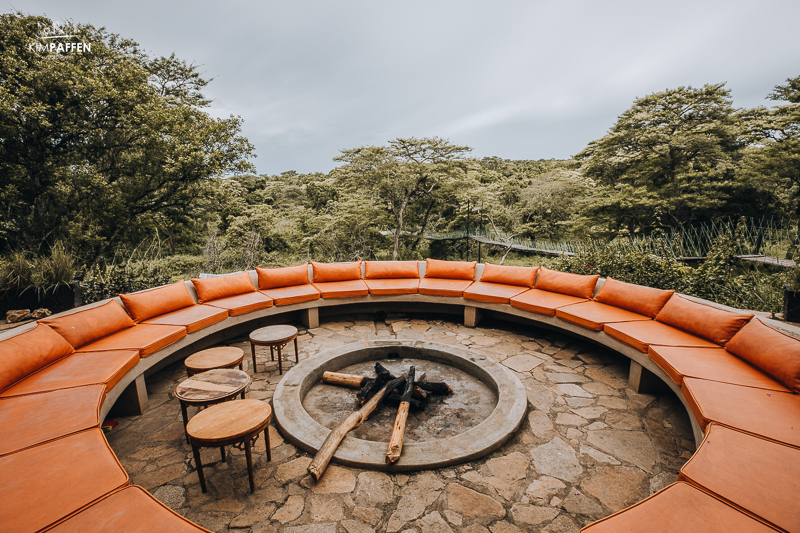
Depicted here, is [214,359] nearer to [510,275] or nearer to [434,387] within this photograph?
[434,387]

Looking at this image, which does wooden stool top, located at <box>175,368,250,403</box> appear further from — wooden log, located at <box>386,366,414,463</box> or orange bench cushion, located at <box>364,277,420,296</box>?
orange bench cushion, located at <box>364,277,420,296</box>

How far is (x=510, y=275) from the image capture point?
4.71 m

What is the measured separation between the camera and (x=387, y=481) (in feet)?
6.29

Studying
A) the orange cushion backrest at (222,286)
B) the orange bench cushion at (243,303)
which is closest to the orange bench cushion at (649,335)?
the orange bench cushion at (243,303)

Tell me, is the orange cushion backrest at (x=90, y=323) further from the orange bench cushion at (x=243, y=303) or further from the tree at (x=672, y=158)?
the tree at (x=672, y=158)

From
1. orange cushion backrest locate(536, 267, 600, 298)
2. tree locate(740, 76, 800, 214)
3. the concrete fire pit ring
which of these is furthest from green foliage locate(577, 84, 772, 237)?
the concrete fire pit ring

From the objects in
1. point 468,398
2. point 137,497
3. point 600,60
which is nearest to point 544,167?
point 600,60

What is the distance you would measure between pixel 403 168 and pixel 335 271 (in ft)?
29.2

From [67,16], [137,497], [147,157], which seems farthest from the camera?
[147,157]

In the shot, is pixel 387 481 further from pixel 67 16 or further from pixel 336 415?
pixel 67 16

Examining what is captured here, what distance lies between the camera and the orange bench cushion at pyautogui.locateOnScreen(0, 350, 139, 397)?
2.07 metres

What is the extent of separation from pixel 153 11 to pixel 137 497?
1071 cm

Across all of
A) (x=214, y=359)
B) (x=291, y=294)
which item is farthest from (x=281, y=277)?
(x=214, y=359)

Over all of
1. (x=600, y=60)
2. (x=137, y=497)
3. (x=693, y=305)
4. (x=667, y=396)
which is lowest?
(x=667, y=396)
